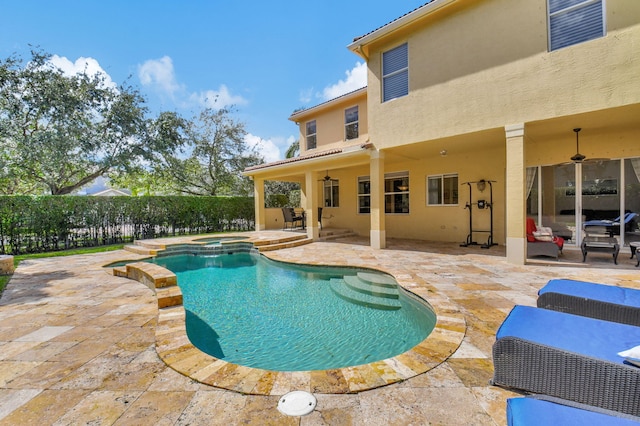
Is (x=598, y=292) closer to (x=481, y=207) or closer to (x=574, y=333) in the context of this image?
(x=574, y=333)

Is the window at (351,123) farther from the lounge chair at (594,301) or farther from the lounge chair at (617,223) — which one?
the lounge chair at (594,301)

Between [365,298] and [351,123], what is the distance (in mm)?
10591

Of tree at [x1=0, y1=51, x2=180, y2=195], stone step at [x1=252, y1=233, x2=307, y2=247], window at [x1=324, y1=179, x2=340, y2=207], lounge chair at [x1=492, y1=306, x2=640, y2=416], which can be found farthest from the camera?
window at [x1=324, y1=179, x2=340, y2=207]

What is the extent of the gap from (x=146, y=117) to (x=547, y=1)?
20.5 m

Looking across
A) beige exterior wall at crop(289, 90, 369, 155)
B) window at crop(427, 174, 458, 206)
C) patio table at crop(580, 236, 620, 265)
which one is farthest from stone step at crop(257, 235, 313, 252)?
patio table at crop(580, 236, 620, 265)

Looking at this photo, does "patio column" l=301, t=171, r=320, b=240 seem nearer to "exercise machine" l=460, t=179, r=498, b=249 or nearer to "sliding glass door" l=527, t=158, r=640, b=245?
"exercise machine" l=460, t=179, r=498, b=249

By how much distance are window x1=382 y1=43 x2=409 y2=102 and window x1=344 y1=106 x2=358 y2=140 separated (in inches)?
154

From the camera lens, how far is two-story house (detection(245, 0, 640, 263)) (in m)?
6.81

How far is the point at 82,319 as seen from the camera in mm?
4438

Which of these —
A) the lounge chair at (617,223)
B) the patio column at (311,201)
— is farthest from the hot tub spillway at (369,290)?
the lounge chair at (617,223)

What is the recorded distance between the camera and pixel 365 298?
620cm

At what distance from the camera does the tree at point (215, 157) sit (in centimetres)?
2247

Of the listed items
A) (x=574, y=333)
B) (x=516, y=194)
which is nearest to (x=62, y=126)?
(x=516, y=194)

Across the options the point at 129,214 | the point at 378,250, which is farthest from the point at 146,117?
the point at 378,250
